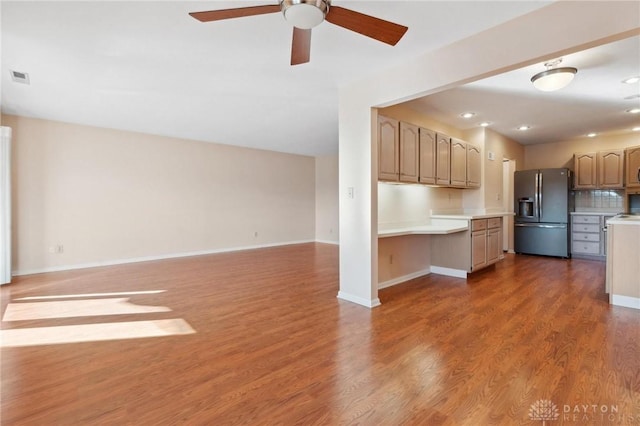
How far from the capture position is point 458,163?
4891 millimetres

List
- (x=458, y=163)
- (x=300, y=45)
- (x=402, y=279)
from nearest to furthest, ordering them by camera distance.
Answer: (x=300, y=45)
(x=402, y=279)
(x=458, y=163)

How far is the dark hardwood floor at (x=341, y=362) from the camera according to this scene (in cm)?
170

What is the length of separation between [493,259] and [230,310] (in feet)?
14.3

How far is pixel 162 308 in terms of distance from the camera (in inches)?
133

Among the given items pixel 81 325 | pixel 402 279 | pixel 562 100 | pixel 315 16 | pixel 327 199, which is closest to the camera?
pixel 315 16

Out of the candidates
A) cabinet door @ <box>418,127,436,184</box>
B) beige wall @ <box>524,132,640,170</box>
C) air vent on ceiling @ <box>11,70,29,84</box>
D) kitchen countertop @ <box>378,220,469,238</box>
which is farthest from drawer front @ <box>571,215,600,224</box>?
air vent on ceiling @ <box>11,70,29,84</box>

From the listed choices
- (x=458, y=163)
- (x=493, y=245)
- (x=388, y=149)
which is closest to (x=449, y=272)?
(x=493, y=245)

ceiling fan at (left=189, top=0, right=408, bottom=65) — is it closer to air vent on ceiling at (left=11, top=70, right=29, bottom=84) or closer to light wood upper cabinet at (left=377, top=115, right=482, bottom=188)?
light wood upper cabinet at (left=377, top=115, right=482, bottom=188)

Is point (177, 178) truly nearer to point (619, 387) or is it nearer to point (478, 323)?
point (478, 323)

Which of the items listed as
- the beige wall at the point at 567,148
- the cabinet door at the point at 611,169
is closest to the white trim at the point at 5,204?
the beige wall at the point at 567,148

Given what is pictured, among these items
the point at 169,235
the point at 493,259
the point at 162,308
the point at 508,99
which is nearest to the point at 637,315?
the point at 493,259

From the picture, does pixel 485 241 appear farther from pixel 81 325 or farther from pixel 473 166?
pixel 81 325

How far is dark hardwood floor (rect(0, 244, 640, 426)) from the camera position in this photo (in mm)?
1698

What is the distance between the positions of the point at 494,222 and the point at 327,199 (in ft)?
15.4
